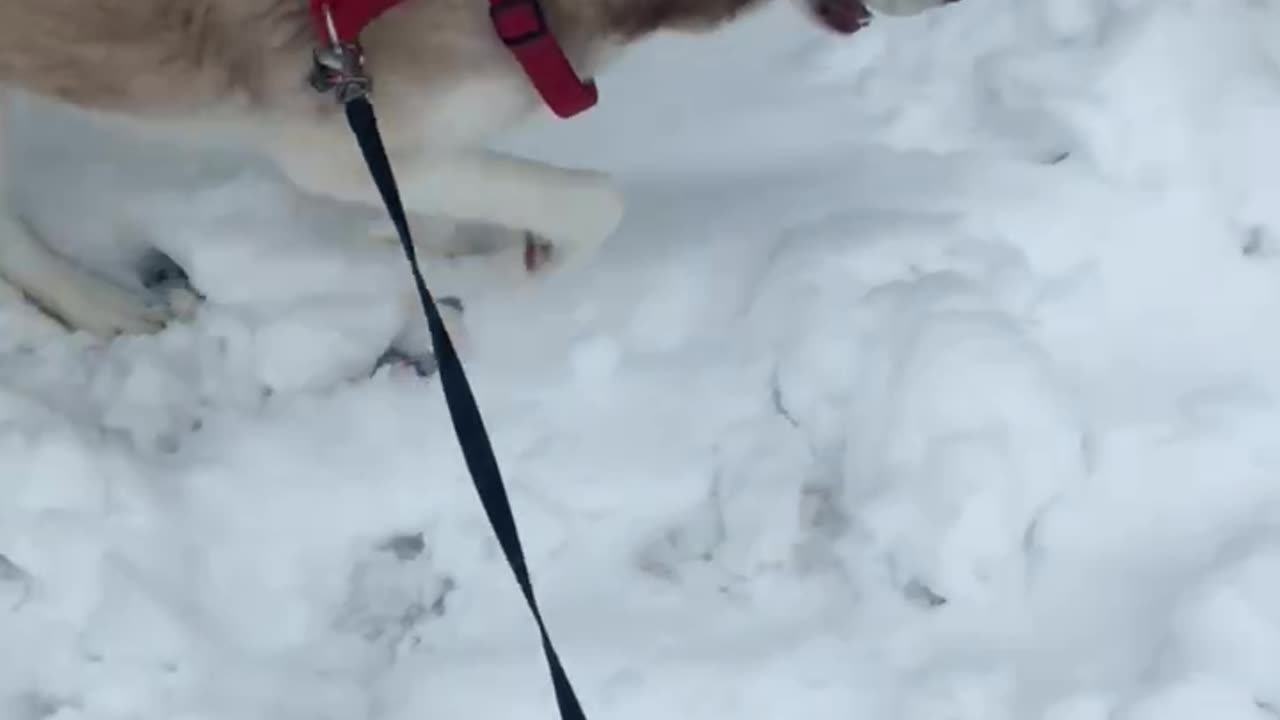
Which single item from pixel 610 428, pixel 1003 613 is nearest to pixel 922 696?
pixel 1003 613

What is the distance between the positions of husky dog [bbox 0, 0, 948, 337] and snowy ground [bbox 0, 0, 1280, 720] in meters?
0.29

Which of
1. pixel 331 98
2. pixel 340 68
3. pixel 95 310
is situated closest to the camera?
pixel 340 68

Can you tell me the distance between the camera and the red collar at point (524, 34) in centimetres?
166

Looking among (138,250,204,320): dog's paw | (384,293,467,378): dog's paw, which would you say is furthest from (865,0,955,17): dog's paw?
(138,250,204,320): dog's paw

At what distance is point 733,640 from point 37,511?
0.95 m

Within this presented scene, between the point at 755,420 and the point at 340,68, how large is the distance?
0.80m

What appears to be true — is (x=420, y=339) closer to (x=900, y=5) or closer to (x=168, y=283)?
(x=168, y=283)

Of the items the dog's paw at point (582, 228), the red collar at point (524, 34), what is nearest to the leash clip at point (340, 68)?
the red collar at point (524, 34)

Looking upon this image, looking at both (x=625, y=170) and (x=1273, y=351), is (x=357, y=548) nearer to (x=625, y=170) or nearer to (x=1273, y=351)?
(x=625, y=170)

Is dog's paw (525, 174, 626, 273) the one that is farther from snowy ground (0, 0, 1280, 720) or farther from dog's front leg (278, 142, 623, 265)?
snowy ground (0, 0, 1280, 720)

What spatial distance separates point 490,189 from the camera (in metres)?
1.92

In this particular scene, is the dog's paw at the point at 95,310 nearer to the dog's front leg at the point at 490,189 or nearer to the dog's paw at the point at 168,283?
the dog's paw at the point at 168,283

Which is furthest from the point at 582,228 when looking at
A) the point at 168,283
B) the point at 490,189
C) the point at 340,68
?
the point at 168,283

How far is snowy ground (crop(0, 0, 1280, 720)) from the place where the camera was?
6.18 ft
